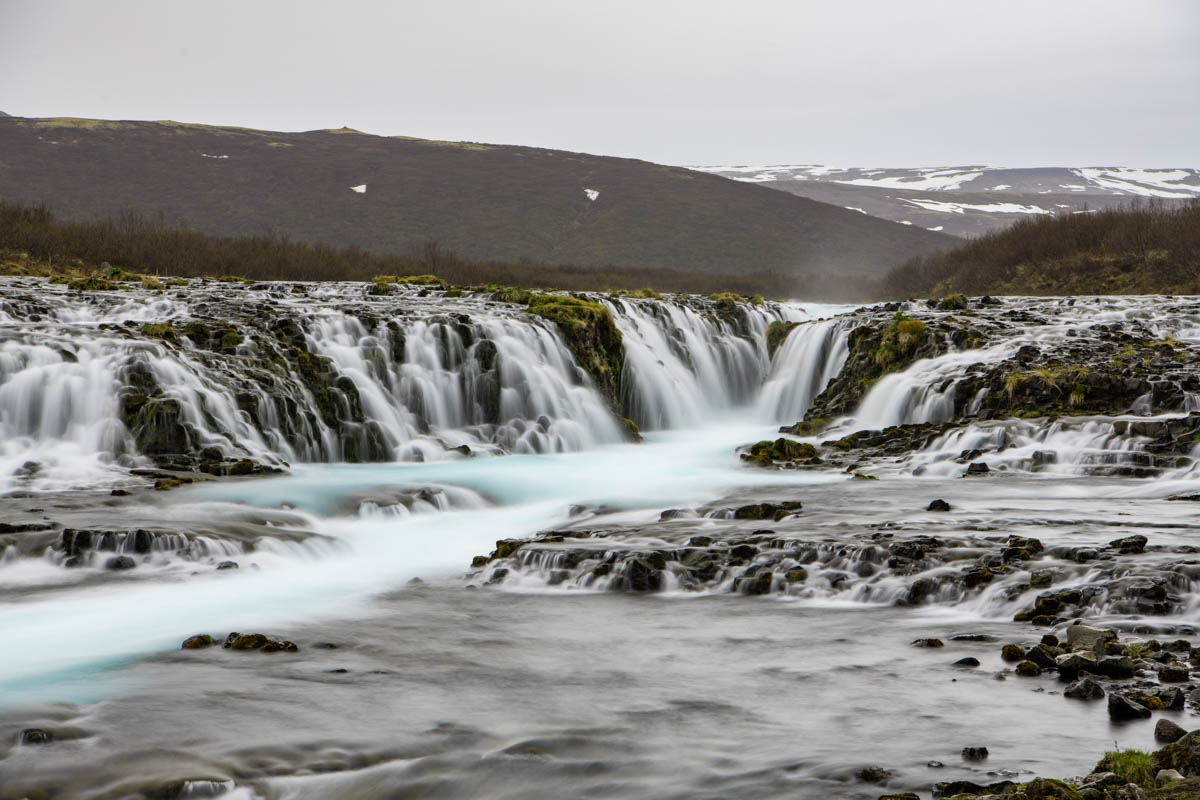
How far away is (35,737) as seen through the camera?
22.1ft

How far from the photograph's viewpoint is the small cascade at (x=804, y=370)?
28183 mm

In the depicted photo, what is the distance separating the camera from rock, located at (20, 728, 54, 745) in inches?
263

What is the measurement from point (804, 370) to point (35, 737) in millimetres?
24037

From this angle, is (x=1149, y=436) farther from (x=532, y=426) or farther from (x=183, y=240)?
(x=183, y=240)

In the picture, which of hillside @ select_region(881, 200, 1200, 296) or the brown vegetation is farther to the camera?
hillside @ select_region(881, 200, 1200, 296)

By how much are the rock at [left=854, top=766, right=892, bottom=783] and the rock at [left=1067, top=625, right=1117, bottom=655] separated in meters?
2.70

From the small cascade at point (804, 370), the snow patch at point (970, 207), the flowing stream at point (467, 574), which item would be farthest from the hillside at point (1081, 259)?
the snow patch at point (970, 207)

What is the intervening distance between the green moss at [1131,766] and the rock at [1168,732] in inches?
13.6

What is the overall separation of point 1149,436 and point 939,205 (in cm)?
14911

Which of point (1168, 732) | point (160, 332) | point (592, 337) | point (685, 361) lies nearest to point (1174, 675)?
point (1168, 732)

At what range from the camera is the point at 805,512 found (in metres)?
14.0

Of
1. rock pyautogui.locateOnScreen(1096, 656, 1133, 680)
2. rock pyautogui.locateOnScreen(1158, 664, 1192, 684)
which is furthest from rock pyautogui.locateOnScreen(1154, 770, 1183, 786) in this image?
rock pyautogui.locateOnScreen(1096, 656, 1133, 680)

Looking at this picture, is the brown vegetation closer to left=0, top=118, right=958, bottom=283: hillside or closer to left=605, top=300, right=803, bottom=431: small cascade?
left=605, top=300, right=803, bottom=431: small cascade

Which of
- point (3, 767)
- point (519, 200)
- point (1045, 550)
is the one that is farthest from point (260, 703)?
point (519, 200)
